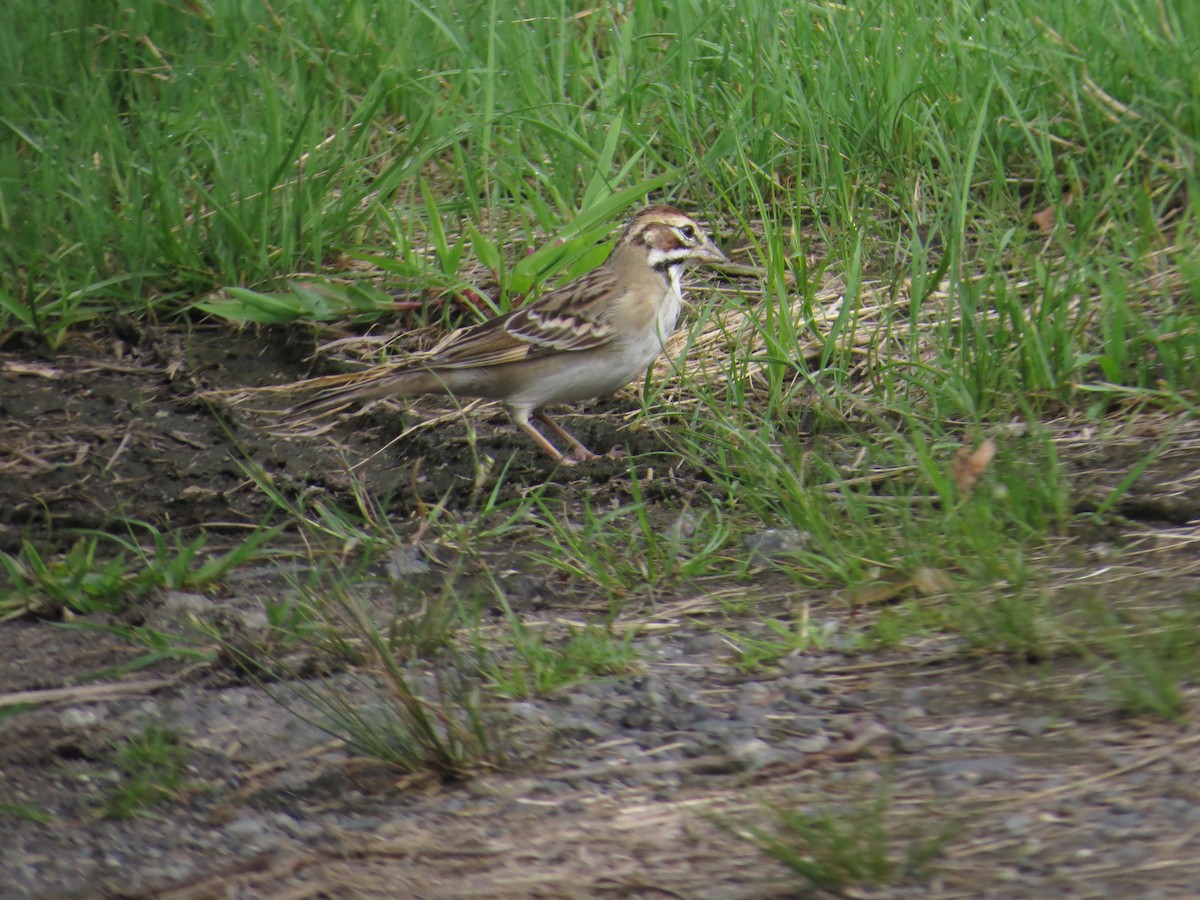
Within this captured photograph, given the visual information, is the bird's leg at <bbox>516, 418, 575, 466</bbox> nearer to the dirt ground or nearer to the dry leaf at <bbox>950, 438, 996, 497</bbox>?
the dirt ground

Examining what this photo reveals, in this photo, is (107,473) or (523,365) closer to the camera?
(107,473)

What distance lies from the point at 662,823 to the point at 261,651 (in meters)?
1.36

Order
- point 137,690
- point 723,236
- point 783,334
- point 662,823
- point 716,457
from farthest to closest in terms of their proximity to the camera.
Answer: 1. point 723,236
2. point 783,334
3. point 716,457
4. point 137,690
5. point 662,823

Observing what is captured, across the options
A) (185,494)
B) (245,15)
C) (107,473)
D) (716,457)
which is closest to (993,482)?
(716,457)

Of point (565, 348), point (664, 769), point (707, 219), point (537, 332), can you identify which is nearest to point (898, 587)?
point (664, 769)

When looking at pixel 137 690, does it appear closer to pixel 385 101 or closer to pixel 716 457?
pixel 716 457

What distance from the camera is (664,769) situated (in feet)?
10.5

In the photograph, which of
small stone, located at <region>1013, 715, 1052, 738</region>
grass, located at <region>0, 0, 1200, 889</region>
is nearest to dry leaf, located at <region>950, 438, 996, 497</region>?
grass, located at <region>0, 0, 1200, 889</region>

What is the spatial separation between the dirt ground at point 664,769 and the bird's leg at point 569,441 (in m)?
1.33

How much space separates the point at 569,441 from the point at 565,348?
0.36m

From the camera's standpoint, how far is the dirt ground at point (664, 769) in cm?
273

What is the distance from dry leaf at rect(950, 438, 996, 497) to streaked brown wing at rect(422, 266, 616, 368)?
1.86 m

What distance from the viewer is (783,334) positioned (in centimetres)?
567

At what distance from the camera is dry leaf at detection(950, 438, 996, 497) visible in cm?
419
